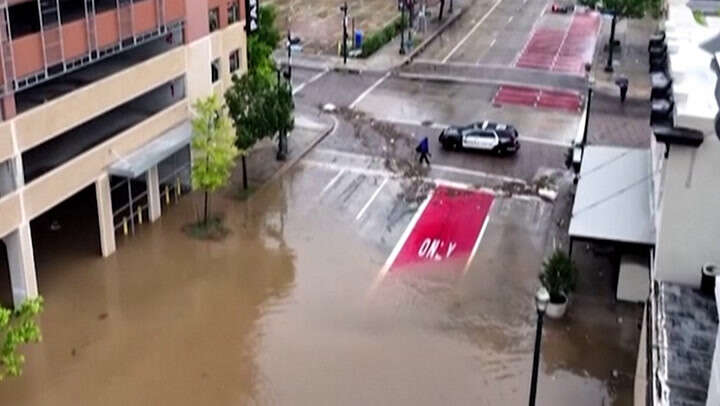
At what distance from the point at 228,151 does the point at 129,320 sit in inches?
335

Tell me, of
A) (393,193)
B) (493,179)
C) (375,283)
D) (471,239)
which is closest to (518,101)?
(493,179)

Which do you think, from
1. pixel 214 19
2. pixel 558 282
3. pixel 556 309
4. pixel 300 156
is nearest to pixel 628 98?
pixel 300 156

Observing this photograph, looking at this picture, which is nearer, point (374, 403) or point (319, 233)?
point (374, 403)

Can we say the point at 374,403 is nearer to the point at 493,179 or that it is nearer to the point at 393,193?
the point at 393,193

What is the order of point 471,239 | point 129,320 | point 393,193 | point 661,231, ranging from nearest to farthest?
point 661,231
point 129,320
point 471,239
point 393,193

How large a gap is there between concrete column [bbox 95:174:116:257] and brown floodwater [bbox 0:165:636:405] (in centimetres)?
53

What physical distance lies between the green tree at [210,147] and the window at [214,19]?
4887 mm

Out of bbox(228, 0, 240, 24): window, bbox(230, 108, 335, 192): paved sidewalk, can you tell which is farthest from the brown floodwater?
bbox(228, 0, 240, 24): window

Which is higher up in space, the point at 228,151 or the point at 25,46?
the point at 25,46

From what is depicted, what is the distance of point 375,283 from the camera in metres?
30.6

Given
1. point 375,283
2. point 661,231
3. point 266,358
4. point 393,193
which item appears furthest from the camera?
point 393,193

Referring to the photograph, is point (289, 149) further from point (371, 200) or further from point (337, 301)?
point (337, 301)

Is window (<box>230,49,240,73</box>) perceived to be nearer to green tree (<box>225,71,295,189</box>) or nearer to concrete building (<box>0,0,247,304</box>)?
concrete building (<box>0,0,247,304</box>)

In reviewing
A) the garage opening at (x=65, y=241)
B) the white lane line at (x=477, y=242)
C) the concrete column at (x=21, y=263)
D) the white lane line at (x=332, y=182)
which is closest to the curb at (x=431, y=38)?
the white lane line at (x=332, y=182)
